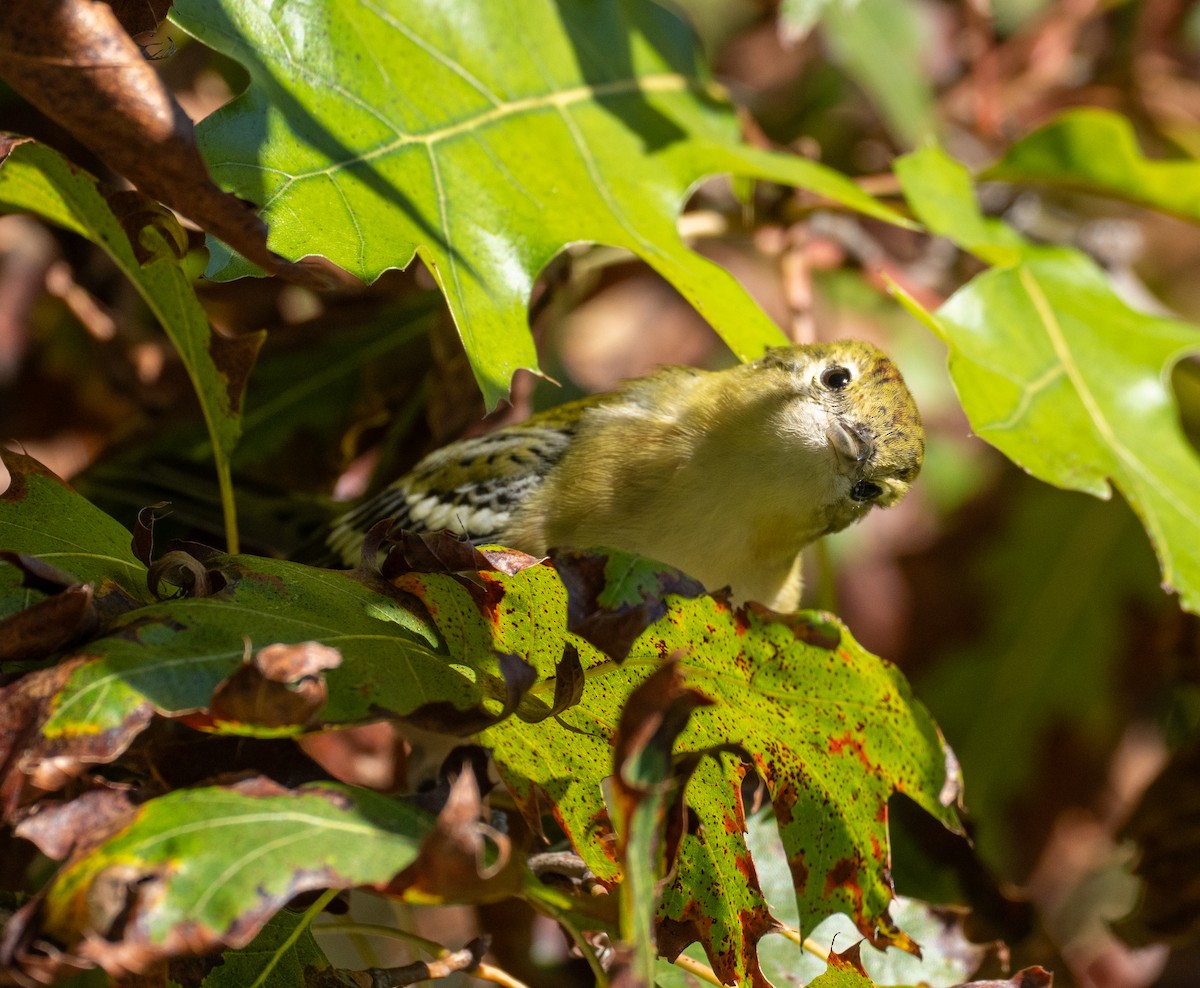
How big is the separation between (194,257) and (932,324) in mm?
1949

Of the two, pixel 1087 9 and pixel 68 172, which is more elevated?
pixel 1087 9

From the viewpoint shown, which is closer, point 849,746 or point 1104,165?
point 849,746

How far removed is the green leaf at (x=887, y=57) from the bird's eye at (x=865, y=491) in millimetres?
1619

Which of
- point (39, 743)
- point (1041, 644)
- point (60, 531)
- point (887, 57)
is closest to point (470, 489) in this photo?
point (60, 531)

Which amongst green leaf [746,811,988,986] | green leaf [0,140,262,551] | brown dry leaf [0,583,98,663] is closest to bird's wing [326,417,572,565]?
green leaf [0,140,262,551]

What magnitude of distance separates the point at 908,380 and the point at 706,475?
7.80 ft

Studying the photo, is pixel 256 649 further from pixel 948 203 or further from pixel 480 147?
pixel 948 203

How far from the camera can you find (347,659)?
1678mm

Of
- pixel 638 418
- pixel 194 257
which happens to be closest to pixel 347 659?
pixel 638 418

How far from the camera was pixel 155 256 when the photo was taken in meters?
2.13

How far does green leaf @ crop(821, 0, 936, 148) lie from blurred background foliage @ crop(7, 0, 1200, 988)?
1 centimetres

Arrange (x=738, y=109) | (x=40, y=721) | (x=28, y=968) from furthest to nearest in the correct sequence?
(x=738, y=109)
(x=40, y=721)
(x=28, y=968)

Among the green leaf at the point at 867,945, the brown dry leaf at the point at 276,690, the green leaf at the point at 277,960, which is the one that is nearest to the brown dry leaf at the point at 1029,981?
the green leaf at the point at 867,945

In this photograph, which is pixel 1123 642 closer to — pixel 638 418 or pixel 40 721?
pixel 638 418
